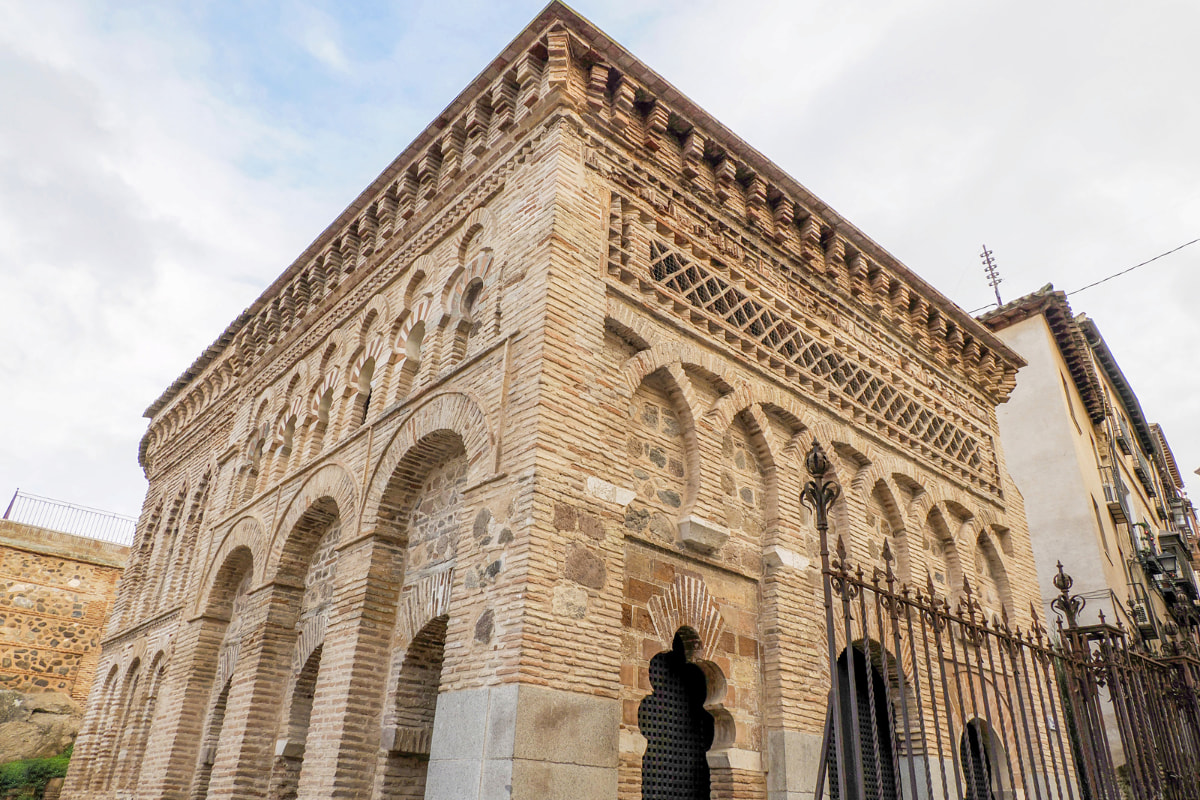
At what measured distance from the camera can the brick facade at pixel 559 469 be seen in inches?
224

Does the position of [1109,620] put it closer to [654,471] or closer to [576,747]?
[654,471]

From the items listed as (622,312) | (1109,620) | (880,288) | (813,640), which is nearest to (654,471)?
(622,312)

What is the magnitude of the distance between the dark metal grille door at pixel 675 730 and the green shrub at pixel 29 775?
13955 mm

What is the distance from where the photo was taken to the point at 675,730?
638 centimetres

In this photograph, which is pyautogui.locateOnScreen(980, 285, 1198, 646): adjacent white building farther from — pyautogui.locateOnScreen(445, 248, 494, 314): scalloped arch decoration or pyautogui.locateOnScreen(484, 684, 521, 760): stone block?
pyautogui.locateOnScreen(484, 684, 521, 760): stone block

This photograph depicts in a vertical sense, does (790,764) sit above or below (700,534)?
below

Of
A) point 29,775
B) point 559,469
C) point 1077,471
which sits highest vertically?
point 1077,471

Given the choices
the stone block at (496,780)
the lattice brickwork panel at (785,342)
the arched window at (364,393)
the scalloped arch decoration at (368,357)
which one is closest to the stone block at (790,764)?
the stone block at (496,780)

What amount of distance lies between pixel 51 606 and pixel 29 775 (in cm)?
451

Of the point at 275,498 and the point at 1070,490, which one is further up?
the point at 1070,490

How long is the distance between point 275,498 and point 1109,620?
1311cm

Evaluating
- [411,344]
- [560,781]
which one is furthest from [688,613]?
[411,344]

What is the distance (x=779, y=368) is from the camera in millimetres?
8250

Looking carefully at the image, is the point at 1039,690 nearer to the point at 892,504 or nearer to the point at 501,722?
the point at 501,722
